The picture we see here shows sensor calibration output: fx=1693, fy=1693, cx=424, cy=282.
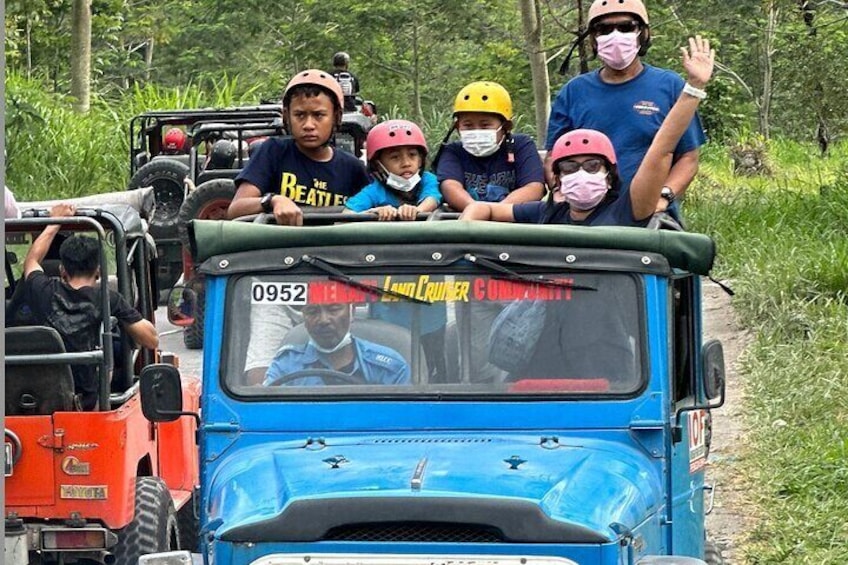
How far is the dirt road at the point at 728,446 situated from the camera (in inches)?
348

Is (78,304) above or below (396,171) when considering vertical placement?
below

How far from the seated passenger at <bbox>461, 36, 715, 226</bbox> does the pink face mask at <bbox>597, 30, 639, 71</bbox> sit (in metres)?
0.88

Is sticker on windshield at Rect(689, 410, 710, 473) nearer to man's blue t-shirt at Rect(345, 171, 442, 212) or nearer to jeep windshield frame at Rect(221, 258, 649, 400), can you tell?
jeep windshield frame at Rect(221, 258, 649, 400)

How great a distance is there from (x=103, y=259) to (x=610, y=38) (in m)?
2.41

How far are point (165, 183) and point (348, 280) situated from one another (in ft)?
42.3

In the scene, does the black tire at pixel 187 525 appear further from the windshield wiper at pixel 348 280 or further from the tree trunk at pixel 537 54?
the tree trunk at pixel 537 54

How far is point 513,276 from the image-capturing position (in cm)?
530

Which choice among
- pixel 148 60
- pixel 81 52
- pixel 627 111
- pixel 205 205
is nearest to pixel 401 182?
pixel 627 111


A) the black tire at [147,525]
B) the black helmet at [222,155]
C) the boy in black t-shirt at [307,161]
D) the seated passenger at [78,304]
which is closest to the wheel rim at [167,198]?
the black helmet at [222,155]

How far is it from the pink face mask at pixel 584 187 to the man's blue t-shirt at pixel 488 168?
1.19m

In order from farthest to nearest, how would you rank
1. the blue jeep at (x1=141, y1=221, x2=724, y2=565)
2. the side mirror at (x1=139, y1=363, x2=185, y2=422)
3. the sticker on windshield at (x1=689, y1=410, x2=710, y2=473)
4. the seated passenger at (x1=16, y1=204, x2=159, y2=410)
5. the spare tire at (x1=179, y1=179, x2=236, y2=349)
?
the spare tire at (x1=179, y1=179, x2=236, y2=349) < the seated passenger at (x1=16, y1=204, x2=159, y2=410) < the sticker on windshield at (x1=689, y1=410, x2=710, y2=473) < the side mirror at (x1=139, y1=363, x2=185, y2=422) < the blue jeep at (x1=141, y1=221, x2=724, y2=565)

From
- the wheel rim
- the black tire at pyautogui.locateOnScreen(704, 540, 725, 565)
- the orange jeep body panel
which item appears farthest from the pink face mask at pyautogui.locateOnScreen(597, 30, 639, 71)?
the wheel rim

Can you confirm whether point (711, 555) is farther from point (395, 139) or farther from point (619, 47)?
point (619, 47)

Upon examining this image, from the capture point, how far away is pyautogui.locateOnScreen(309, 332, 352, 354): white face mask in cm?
529
